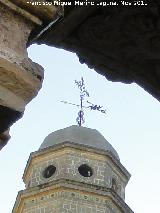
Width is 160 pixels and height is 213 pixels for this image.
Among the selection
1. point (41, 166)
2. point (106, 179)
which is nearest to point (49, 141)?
point (41, 166)

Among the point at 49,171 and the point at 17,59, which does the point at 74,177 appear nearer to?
the point at 49,171

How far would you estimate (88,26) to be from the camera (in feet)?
10.2

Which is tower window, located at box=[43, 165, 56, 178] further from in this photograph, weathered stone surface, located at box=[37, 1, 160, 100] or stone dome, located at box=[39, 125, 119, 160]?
weathered stone surface, located at box=[37, 1, 160, 100]

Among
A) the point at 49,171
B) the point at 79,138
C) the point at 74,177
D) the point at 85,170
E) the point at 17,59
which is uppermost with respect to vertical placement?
the point at 79,138

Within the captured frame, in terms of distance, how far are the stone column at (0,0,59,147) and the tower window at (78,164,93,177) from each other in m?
16.1

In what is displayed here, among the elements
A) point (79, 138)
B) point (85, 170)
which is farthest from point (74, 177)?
point (79, 138)

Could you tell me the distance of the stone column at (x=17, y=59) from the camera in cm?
200

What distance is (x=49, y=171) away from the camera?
18.2 meters

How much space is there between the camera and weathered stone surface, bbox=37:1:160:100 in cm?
301

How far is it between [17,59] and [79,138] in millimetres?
17535

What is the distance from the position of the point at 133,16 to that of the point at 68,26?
342mm

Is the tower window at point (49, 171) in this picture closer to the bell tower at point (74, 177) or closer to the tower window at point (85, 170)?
the bell tower at point (74, 177)

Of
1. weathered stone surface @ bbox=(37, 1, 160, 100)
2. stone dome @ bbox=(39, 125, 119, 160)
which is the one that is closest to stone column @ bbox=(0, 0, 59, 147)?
weathered stone surface @ bbox=(37, 1, 160, 100)

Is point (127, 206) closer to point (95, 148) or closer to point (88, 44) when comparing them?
point (95, 148)
